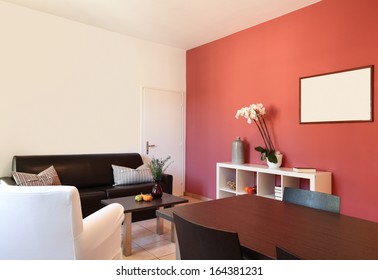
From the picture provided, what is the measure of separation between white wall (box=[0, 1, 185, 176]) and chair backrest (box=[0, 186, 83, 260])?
231 centimetres

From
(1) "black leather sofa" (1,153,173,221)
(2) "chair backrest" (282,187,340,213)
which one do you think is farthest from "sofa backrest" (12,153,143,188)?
(2) "chair backrest" (282,187,340,213)

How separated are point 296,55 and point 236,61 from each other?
100cm

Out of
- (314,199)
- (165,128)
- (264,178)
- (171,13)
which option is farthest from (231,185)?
(171,13)

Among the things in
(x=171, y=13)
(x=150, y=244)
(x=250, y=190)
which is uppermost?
(x=171, y=13)

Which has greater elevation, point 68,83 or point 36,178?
point 68,83

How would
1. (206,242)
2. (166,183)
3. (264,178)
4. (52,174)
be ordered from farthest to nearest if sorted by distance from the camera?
(166,183) → (264,178) → (52,174) → (206,242)

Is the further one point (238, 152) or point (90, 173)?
point (238, 152)

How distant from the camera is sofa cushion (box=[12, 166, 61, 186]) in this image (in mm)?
2861

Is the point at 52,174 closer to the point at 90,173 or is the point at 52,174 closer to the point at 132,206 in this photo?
the point at 90,173

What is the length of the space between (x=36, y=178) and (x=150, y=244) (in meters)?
1.46

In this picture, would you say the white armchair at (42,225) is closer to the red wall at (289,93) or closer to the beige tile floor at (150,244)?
the beige tile floor at (150,244)

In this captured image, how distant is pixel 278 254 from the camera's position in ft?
2.70

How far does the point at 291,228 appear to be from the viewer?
4.06ft
